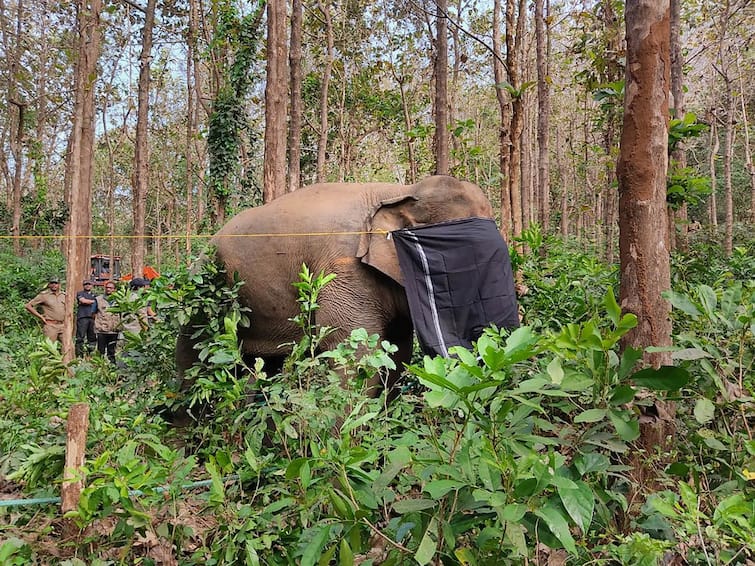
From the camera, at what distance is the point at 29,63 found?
19.8m

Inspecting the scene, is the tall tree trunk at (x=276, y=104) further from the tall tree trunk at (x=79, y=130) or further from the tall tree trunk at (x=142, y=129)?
the tall tree trunk at (x=142, y=129)

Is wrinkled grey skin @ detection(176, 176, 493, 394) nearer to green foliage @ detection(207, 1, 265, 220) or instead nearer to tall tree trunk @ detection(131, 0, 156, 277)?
green foliage @ detection(207, 1, 265, 220)

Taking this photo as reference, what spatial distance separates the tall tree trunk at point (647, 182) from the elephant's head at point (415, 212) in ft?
7.48

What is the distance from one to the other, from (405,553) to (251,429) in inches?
44.0

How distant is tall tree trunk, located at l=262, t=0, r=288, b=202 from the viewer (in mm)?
7688

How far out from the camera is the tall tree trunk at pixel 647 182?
2.46 metres

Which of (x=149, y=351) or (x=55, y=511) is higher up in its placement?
(x=149, y=351)

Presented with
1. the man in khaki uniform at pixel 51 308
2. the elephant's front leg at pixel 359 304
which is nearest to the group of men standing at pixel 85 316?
the man in khaki uniform at pixel 51 308

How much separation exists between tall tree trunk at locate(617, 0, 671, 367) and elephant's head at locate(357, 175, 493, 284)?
228 cm

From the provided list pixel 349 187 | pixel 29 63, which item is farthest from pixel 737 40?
pixel 29 63

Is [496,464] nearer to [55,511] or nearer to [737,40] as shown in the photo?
[55,511]

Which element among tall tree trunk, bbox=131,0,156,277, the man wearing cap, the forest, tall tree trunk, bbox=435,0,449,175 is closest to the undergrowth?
the forest

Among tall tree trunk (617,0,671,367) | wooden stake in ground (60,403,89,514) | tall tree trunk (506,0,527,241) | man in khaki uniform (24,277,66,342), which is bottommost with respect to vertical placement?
wooden stake in ground (60,403,89,514)

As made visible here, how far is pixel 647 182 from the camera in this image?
247 centimetres
